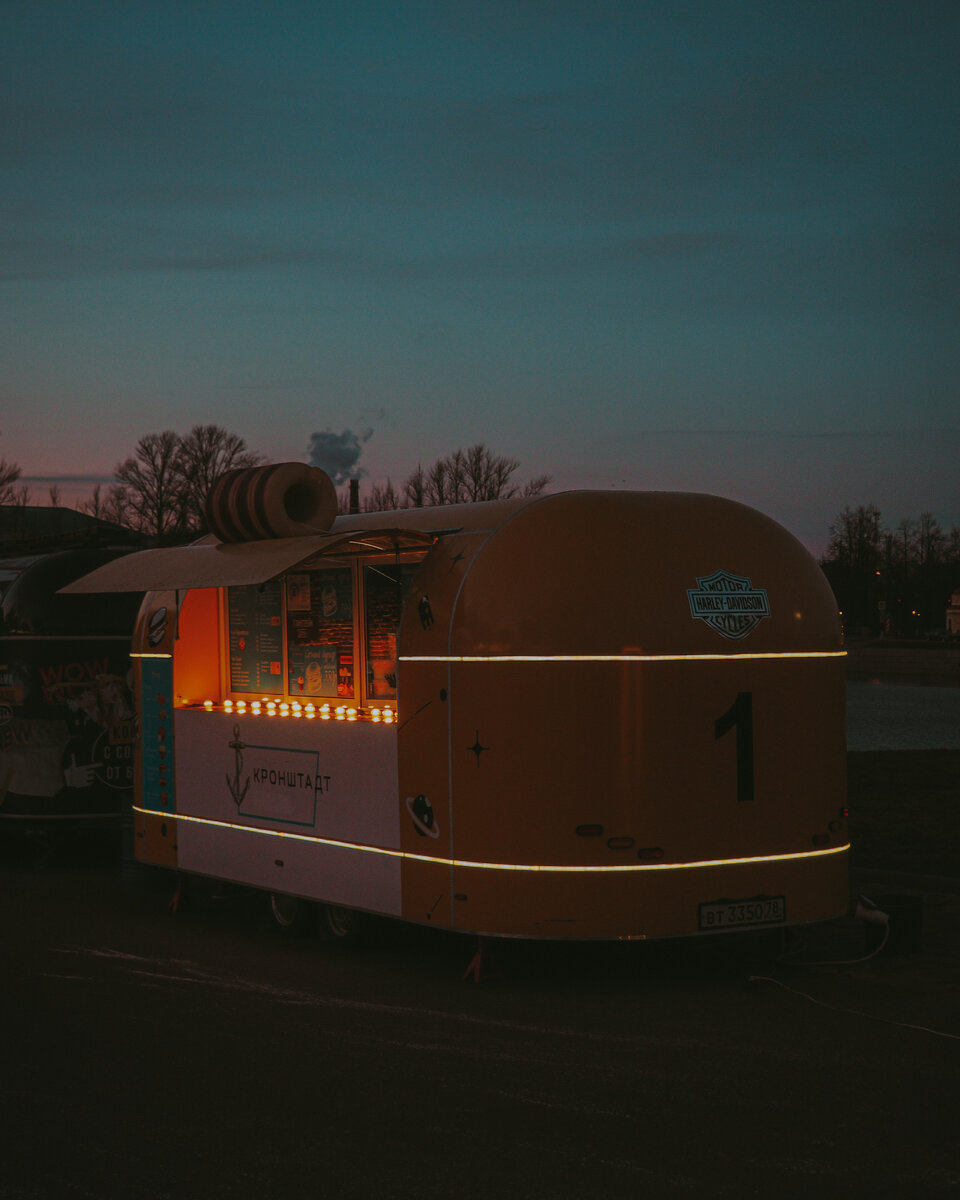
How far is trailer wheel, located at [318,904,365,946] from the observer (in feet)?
35.5

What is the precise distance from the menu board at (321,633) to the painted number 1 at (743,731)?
10.5 ft

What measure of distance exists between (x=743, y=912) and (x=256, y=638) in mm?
5031

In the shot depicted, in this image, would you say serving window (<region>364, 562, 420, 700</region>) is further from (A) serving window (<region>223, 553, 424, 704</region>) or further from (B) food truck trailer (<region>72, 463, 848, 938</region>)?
(B) food truck trailer (<region>72, 463, 848, 938</region>)

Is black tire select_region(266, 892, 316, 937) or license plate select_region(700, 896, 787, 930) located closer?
license plate select_region(700, 896, 787, 930)

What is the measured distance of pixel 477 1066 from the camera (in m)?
7.52

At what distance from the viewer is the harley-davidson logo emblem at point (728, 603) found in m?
9.42

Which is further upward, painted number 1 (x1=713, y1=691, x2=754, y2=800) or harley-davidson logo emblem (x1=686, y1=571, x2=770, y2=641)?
harley-davidson logo emblem (x1=686, y1=571, x2=770, y2=641)

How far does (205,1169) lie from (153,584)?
6353mm

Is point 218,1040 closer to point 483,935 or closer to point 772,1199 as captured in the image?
point 483,935

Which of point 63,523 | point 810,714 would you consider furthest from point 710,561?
point 63,523

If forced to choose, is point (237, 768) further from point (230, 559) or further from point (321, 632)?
point (230, 559)

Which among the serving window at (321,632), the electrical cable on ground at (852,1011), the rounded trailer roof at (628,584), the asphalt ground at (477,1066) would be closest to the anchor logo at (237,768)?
the serving window at (321,632)

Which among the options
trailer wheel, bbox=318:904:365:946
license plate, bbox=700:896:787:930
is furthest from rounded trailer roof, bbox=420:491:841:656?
trailer wheel, bbox=318:904:365:946

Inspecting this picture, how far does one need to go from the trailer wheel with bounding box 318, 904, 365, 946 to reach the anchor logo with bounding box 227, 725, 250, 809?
114 centimetres
